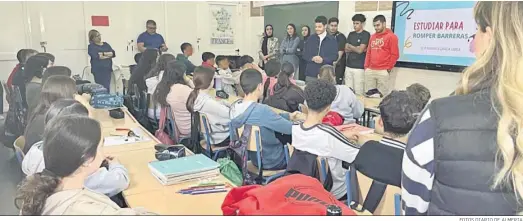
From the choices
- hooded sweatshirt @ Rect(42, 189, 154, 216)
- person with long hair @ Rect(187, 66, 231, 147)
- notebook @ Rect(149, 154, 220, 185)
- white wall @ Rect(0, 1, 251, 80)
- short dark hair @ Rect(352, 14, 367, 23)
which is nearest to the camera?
hooded sweatshirt @ Rect(42, 189, 154, 216)

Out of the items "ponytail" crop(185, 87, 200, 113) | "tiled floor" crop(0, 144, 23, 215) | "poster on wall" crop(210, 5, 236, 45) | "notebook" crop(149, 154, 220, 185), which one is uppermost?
"poster on wall" crop(210, 5, 236, 45)

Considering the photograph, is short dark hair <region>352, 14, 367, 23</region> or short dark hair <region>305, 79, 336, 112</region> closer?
short dark hair <region>305, 79, 336, 112</region>

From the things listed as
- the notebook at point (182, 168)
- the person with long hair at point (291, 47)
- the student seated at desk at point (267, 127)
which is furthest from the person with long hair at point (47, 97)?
the person with long hair at point (291, 47)

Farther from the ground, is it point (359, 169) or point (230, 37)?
point (230, 37)

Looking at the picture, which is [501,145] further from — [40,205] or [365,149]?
[40,205]

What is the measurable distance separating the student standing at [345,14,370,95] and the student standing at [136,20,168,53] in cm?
364

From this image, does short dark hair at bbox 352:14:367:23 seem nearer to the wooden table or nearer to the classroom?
the classroom

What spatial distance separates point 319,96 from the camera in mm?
2375

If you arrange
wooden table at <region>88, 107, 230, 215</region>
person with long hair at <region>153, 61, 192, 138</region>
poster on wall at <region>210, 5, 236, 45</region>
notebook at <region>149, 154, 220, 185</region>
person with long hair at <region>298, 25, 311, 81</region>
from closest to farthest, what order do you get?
wooden table at <region>88, 107, 230, 215</region>, notebook at <region>149, 154, 220, 185</region>, person with long hair at <region>153, 61, 192, 138</region>, person with long hair at <region>298, 25, 311, 81</region>, poster on wall at <region>210, 5, 236, 45</region>

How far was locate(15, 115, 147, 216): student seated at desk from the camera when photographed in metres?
1.22

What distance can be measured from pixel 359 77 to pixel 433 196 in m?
5.31

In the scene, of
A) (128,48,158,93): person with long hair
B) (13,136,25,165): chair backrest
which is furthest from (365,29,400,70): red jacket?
(13,136,25,165): chair backrest

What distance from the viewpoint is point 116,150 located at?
8.04 feet

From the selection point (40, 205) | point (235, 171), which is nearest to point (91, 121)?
point (40, 205)
